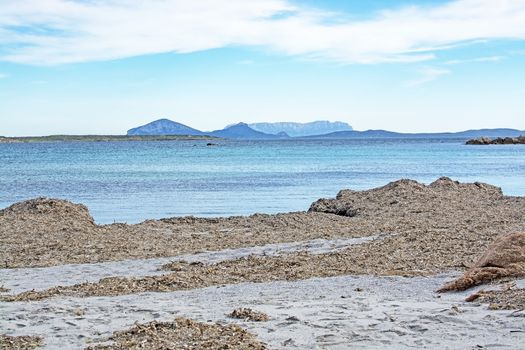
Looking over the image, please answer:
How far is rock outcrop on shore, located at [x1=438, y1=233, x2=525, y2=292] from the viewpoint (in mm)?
9641

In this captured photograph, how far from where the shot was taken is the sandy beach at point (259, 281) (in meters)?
7.48

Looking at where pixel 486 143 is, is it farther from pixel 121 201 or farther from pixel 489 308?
pixel 489 308

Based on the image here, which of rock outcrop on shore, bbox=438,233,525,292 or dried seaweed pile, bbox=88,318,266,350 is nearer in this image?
dried seaweed pile, bbox=88,318,266,350

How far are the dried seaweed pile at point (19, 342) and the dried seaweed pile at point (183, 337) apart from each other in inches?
25.7

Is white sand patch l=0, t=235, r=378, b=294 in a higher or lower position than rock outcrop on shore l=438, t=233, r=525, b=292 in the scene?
lower

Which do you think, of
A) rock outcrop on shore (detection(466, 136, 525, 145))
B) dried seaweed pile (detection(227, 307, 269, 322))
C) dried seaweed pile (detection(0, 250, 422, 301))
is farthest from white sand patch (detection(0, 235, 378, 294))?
rock outcrop on shore (detection(466, 136, 525, 145))

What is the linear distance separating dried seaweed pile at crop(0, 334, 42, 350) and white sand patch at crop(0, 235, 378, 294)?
3.15 metres

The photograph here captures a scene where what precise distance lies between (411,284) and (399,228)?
6.47 metres

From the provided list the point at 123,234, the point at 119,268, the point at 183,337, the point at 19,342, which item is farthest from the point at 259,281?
the point at 123,234

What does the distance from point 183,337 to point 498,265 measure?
4.78 metres

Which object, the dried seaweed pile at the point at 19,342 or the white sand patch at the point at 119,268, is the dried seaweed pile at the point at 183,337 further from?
the white sand patch at the point at 119,268

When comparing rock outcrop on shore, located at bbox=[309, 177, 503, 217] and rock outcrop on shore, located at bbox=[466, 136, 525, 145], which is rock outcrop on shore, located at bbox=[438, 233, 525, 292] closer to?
rock outcrop on shore, located at bbox=[309, 177, 503, 217]

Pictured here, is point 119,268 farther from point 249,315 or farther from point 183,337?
point 183,337

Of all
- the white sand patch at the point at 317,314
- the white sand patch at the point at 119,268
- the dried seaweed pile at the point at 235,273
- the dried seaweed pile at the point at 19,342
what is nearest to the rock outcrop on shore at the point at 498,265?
the white sand patch at the point at 317,314
